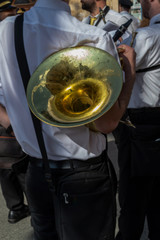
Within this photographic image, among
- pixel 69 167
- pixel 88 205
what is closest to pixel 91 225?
pixel 88 205

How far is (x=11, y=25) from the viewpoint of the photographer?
4.20 ft

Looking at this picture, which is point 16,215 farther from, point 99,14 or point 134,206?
point 99,14

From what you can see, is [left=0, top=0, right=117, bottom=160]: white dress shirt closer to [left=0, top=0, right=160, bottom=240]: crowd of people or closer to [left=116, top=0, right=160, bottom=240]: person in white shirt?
[left=0, top=0, right=160, bottom=240]: crowd of people

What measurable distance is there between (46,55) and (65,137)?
0.35m

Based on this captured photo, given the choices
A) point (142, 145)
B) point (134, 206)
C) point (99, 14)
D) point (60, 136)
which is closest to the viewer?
point (60, 136)

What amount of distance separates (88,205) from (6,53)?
73 centimetres

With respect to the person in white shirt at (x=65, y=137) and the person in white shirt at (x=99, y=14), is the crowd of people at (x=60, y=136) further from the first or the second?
the person in white shirt at (x=99, y=14)

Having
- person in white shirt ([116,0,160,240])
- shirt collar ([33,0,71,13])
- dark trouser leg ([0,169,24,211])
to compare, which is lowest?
dark trouser leg ([0,169,24,211])

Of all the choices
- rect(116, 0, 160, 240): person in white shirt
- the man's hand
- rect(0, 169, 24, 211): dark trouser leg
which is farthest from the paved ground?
the man's hand

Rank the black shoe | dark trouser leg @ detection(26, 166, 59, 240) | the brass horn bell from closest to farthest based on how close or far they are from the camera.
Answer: the brass horn bell → dark trouser leg @ detection(26, 166, 59, 240) → the black shoe

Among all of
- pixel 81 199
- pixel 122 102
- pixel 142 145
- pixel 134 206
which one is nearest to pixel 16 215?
pixel 134 206

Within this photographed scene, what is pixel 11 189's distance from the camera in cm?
279

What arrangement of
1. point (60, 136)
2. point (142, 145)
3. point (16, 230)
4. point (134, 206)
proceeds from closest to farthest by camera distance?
point (60, 136) < point (142, 145) < point (134, 206) < point (16, 230)

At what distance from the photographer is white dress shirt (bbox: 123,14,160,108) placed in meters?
1.99
